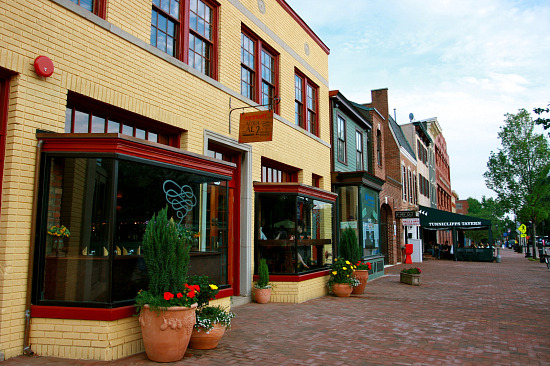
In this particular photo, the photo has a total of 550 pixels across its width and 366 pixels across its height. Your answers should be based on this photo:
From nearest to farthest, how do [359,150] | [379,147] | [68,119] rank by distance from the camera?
[68,119], [359,150], [379,147]

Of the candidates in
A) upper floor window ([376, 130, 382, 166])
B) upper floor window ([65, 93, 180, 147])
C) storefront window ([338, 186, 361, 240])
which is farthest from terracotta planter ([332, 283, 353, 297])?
upper floor window ([376, 130, 382, 166])

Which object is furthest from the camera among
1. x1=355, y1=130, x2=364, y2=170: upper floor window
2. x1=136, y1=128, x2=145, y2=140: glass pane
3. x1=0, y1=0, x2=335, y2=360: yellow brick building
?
x1=355, y1=130, x2=364, y2=170: upper floor window

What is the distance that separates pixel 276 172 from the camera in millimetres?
12523

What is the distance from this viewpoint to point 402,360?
571cm

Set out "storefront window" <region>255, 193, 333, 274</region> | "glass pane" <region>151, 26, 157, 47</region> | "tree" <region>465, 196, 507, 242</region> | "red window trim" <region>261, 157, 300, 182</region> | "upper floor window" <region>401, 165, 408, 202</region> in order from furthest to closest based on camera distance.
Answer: "tree" <region>465, 196, 507, 242</region> → "upper floor window" <region>401, 165, 408, 202</region> → "red window trim" <region>261, 157, 300, 182</region> → "storefront window" <region>255, 193, 333, 274</region> → "glass pane" <region>151, 26, 157, 47</region>

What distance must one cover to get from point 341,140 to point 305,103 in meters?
3.87

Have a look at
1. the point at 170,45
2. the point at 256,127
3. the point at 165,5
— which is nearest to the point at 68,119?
the point at 170,45

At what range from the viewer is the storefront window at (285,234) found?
10.6 metres

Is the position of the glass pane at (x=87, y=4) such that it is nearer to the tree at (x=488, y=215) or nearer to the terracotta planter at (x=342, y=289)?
the terracotta planter at (x=342, y=289)

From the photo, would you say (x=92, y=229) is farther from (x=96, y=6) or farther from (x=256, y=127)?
(x=256, y=127)

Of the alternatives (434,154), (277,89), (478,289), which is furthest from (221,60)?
(434,154)

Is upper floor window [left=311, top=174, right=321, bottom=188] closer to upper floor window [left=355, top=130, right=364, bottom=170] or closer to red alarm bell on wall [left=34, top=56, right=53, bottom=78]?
upper floor window [left=355, top=130, right=364, bottom=170]

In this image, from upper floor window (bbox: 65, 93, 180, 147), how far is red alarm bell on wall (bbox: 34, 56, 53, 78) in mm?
559

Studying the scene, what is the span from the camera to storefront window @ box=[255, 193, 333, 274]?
10.6 m
